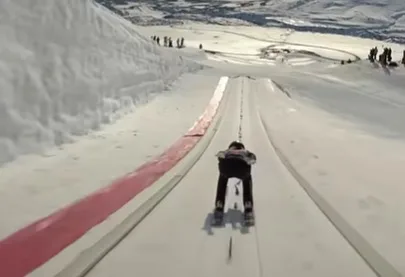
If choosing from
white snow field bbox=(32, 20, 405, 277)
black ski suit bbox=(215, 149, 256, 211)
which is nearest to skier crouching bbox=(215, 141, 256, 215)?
black ski suit bbox=(215, 149, 256, 211)

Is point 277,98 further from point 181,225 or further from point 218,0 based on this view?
point 218,0

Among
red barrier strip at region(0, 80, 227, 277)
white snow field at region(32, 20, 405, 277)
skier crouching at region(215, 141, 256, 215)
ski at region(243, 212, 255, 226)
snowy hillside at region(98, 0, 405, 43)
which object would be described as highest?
snowy hillside at region(98, 0, 405, 43)

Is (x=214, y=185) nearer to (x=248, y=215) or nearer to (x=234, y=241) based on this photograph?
(x=248, y=215)

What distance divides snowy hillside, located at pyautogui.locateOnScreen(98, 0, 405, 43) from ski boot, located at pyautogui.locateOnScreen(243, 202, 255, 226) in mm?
134470

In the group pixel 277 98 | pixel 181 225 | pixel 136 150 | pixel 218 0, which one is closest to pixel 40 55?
pixel 136 150

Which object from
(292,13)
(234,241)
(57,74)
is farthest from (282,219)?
(292,13)

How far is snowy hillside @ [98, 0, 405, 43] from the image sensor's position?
5812 inches

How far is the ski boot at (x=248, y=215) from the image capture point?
6067mm

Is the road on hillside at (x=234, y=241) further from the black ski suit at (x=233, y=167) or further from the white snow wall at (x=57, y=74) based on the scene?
the white snow wall at (x=57, y=74)

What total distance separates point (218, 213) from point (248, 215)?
319 millimetres

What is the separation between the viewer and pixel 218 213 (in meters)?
6.14

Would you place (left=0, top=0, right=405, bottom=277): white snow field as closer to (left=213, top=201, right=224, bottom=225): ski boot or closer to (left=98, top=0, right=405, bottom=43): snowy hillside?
(left=213, top=201, right=224, bottom=225): ski boot

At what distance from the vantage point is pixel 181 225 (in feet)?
20.1

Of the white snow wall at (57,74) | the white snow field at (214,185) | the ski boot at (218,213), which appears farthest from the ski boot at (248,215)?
the white snow wall at (57,74)
